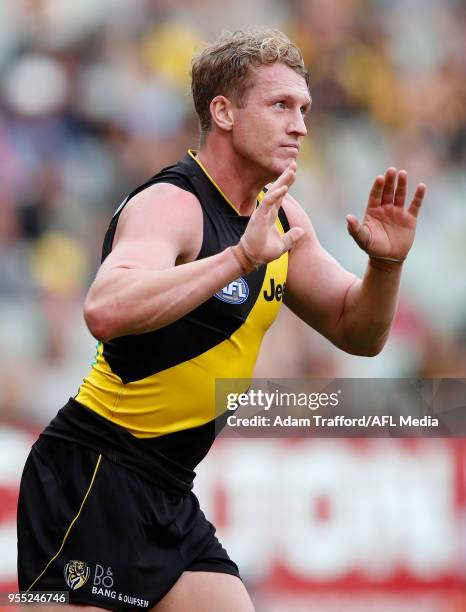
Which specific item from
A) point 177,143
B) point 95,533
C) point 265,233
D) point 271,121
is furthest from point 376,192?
point 177,143

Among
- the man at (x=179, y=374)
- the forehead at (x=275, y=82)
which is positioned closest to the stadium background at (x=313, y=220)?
the man at (x=179, y=374)

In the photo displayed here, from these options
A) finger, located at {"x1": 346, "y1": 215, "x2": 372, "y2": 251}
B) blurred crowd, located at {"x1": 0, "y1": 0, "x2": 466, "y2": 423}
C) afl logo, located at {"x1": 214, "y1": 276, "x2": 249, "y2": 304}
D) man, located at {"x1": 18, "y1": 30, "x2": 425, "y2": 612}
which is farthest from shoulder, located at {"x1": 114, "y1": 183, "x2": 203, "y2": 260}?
blurred crowd, located at {"x1": 0, "y1": 0, "x2": 466, "y2": 423}

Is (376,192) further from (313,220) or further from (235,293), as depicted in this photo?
(313,220)

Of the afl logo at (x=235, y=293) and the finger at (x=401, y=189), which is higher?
the finger at (x=401, y=189)

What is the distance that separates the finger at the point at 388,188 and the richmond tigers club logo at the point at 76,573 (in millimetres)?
1669

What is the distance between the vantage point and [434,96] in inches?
348

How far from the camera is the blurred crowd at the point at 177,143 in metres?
7.50

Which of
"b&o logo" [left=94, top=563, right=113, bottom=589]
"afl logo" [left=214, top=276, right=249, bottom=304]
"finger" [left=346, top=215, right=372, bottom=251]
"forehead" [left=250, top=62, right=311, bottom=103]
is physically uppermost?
"forehead" [left=250, top=62, right=311, bottom=103]

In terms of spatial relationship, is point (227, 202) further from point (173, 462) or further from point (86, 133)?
point (86, 133)

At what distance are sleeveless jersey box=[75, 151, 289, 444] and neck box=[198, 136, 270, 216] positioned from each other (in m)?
0.05

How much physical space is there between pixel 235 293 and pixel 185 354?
28 cm

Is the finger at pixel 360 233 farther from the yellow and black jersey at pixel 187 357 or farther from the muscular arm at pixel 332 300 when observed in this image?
the yellow and black jersey at pixel 187 357

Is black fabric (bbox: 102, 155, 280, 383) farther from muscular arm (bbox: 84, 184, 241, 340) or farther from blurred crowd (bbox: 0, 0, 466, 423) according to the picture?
blurred crowd (bbox: 0, 0, 466, 423)

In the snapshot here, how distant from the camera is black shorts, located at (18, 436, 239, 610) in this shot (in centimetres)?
360
